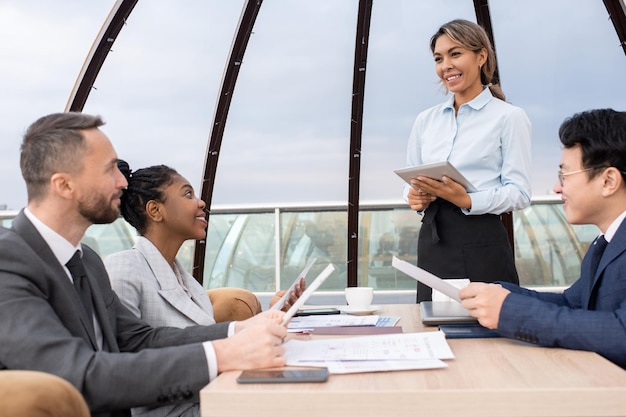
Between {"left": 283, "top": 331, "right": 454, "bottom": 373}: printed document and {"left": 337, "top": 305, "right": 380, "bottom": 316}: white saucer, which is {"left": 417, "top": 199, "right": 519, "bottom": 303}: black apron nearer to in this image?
{"left": 337, "top": 305, "right": 380, "bottom": 316}: white saucer

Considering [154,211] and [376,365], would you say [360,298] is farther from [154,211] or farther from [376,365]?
[376,365]

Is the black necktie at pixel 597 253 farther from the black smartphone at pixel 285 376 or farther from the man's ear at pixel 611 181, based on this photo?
the black smartphone at pixel 285 376

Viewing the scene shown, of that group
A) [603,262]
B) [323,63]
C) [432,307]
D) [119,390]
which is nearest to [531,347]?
[603,262]

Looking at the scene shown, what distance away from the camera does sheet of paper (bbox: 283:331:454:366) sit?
1.64 m

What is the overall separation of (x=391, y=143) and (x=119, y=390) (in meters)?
6.13

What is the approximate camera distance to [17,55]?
21.7ft

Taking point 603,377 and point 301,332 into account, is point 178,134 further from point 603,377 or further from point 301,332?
point 603,377

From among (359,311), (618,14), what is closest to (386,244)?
(618,14)

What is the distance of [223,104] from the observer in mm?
6949

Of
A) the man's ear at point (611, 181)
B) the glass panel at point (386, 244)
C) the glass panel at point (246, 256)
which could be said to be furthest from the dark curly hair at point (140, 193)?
the glass panel at point (386, 244)

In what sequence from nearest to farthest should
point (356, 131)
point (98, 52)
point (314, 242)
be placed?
1. point (98, 52)
2. point (356, 131)
3. point (314, 242)

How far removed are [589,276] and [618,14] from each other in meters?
4.86

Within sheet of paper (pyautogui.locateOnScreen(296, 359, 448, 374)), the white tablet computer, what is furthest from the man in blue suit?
the white tablet computer

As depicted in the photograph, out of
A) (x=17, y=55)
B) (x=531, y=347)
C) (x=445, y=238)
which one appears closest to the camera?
(x=531, y=347)
